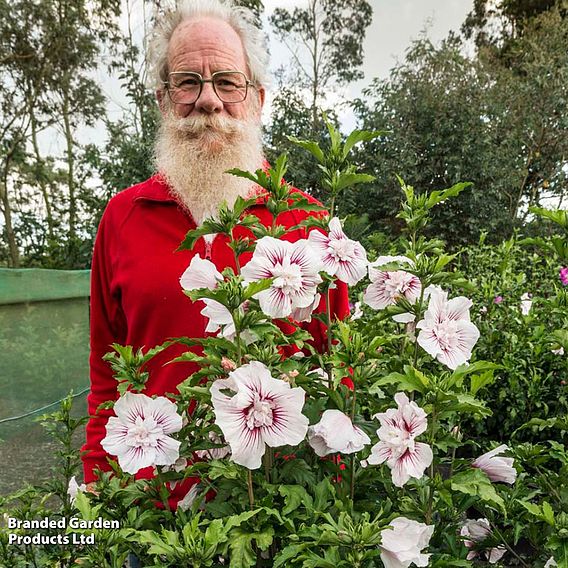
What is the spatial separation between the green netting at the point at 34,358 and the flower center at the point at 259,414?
3863mm

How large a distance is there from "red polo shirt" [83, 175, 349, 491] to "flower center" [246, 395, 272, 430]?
0.68 metres

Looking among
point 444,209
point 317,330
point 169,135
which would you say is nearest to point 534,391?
point 317,330

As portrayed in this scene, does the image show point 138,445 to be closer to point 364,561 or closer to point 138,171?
point 364,561

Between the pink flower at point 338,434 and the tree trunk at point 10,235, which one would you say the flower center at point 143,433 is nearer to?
the pink flower at point 338,434

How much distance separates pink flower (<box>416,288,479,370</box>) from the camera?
891 mm

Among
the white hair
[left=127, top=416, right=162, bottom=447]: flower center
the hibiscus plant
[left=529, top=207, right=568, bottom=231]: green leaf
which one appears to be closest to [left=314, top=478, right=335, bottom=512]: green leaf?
the hibiscus plant

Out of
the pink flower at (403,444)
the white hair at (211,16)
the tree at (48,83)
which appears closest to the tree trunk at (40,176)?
the tree at (48,83)

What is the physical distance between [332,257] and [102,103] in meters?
13.0

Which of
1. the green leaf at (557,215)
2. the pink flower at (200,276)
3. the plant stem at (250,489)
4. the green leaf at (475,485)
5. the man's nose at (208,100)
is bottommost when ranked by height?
the green leaf at (475,485)

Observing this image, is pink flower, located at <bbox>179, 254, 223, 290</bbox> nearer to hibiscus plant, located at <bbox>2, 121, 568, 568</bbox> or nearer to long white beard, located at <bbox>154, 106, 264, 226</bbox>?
hibiscus plant, located at <bbox>2, 121, 568, 568</bbox>

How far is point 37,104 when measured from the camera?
41.2 ft

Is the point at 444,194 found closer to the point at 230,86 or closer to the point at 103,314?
the point at 230,86

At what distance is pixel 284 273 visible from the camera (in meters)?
0.84

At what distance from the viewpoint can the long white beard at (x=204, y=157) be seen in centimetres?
188
